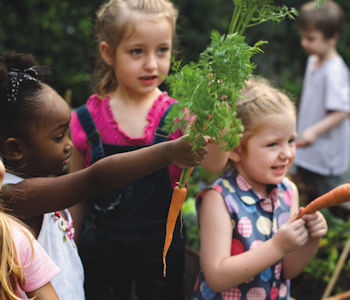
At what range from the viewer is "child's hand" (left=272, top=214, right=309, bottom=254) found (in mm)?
1684

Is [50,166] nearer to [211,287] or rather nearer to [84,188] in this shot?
[84,188]

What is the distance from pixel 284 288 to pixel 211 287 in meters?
0.37

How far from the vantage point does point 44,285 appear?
1.35 metres

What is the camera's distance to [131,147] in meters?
1.92

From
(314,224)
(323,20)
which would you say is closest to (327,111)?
(323,20)

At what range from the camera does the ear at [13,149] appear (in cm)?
154

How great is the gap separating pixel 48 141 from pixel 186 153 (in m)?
0.52

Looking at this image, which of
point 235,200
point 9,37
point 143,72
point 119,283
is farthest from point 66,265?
point 9,37

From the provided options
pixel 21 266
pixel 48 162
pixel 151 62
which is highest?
pixel 151 62

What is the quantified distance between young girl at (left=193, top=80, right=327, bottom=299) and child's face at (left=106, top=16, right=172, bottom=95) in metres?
0.40

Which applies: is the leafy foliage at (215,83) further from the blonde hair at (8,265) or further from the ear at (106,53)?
the ear at (106,53)

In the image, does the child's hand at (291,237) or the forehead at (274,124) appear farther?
the forehead at (274,124)

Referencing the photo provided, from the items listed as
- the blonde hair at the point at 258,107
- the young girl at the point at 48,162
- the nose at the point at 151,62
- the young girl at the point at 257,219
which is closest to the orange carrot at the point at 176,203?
the young girl at the point at 48,162

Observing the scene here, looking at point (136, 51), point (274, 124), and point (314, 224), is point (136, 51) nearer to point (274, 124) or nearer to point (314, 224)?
point (274, 124)
